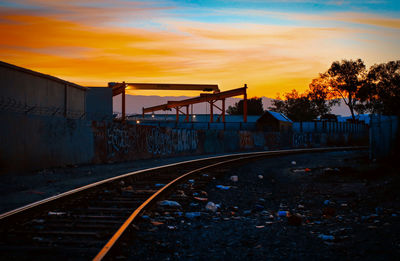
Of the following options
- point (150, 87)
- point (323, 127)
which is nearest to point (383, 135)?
point (150, 87)

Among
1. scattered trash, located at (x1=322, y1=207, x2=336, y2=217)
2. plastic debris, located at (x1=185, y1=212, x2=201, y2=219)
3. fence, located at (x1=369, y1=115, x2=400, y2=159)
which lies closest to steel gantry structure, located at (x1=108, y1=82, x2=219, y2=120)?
fence, located at (x1=369, y1=115, x2=400, y2=159)

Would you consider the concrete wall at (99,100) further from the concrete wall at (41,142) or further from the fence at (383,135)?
the fence at (383,135)

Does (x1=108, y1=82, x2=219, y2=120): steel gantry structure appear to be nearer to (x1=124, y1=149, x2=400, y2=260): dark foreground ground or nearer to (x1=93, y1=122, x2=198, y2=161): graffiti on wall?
(x1=93, y1=122, x2=198, y2=161): graffiti on wall

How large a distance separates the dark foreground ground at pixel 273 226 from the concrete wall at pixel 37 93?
42.5 ft

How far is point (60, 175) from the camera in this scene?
14586 mm

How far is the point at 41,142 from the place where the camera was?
609 inches

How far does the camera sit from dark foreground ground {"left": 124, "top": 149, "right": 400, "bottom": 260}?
5219 mm

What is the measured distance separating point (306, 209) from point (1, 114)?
10.2m

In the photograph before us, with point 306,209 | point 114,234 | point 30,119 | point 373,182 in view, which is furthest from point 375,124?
point 114,234

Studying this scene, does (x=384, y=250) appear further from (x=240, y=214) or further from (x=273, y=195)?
(x=273, y=195)

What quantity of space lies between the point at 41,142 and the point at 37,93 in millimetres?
10300

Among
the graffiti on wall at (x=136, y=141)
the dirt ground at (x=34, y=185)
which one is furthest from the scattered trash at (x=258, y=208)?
the graffiti on wall at (x=136, y=141)

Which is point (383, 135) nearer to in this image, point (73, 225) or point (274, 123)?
point (73, 225)

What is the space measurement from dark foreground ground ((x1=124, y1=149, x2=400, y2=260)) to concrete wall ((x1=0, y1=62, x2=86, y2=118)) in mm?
12946
